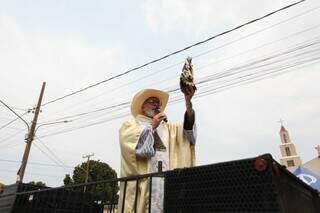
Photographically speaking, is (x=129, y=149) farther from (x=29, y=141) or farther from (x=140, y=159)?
(x=29, y=141)

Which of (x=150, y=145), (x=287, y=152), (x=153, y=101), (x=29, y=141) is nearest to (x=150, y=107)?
(x=153, y=101)

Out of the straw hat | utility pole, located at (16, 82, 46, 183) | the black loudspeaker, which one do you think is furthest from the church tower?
the black loudspeaker

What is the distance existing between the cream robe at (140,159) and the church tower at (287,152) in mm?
80080

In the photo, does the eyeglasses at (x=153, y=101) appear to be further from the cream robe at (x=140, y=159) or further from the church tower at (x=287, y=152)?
the church tower at (x=287, y=152)

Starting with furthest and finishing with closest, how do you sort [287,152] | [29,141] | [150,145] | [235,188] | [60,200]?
[287,152] < [29,141] < [60,200] < [150,145] < [235,188]

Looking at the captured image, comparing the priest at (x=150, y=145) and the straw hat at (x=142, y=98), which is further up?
the straw hat at (x=142, y=98)

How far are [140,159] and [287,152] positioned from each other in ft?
281

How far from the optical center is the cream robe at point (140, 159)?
2848 mm

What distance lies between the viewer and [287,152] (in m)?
81.2

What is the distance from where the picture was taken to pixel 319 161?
49625mm

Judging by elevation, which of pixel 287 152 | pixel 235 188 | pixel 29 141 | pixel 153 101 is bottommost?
pixel 235 188

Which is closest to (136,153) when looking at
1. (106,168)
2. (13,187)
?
(13,187)

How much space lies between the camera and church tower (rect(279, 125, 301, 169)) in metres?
77.6

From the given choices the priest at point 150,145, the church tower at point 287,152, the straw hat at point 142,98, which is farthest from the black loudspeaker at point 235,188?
the church tower at point 287,152
